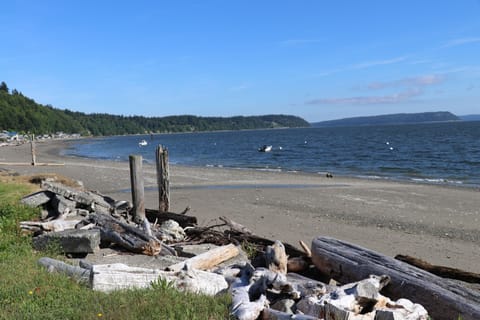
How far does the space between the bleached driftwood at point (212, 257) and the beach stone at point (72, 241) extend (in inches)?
86.4

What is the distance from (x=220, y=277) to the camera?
6.31 meters

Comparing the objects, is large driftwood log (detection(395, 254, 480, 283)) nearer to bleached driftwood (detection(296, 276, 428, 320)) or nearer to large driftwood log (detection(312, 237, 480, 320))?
large driftwood log (detection(312, 237, 480, 320))

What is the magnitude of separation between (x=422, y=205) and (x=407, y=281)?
39.7ft

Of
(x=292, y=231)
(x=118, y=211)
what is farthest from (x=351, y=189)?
(x=118, y=211)

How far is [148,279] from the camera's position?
6.07 metres

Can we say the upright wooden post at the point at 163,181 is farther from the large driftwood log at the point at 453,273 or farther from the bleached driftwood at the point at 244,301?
the large driftwood log at the point at 453,273

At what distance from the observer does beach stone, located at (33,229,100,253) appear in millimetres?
8430

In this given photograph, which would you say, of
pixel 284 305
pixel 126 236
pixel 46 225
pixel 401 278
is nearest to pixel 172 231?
pixel 126 236

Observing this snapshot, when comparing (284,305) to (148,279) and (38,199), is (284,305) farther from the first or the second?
(38,199)

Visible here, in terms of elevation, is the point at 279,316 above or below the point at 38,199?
below

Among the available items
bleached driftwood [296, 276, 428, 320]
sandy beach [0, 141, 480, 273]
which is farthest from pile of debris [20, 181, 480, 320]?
sandy beach [0, 141, 480, 273]

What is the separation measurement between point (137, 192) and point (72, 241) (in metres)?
3.82

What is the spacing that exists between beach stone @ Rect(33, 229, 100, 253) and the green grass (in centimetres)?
168

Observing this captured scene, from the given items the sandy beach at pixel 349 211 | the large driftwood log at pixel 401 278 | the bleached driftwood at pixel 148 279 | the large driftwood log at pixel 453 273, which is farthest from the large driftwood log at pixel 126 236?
the large driftwood log at pixel 453 273
